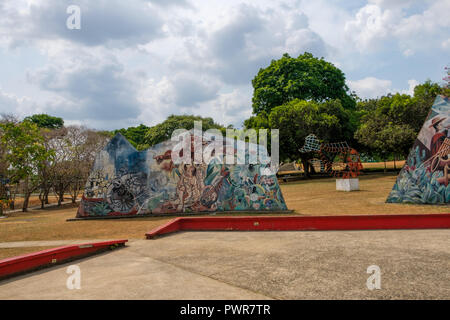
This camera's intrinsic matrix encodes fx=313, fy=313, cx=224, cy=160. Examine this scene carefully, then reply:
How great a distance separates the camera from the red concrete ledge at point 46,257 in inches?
252

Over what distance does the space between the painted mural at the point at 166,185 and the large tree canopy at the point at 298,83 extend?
27061 millimetres

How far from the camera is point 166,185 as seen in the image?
1591 centimetres

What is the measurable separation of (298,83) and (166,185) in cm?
2919

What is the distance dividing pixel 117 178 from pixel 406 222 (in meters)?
12.9

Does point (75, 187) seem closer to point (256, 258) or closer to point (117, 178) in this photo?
point (117, 178)

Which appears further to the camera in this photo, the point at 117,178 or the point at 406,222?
the point at 117,178

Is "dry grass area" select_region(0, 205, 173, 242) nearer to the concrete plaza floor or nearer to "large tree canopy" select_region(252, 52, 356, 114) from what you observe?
the concrete plaza floor

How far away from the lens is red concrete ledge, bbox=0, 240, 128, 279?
6395mm

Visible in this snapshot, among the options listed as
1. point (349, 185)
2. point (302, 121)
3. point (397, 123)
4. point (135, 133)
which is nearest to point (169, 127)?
point (135, 133)

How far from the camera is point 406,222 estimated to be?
988cm

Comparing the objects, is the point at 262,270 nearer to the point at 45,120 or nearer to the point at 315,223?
the point at 315,223

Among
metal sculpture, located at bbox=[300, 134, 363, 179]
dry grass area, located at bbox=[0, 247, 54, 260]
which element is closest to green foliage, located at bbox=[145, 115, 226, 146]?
metal sculpture, located at bbox=[300, 134, 363, 179]

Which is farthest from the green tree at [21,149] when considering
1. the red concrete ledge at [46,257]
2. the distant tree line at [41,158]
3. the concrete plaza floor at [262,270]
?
the concrete plaza floor at [262,270]
